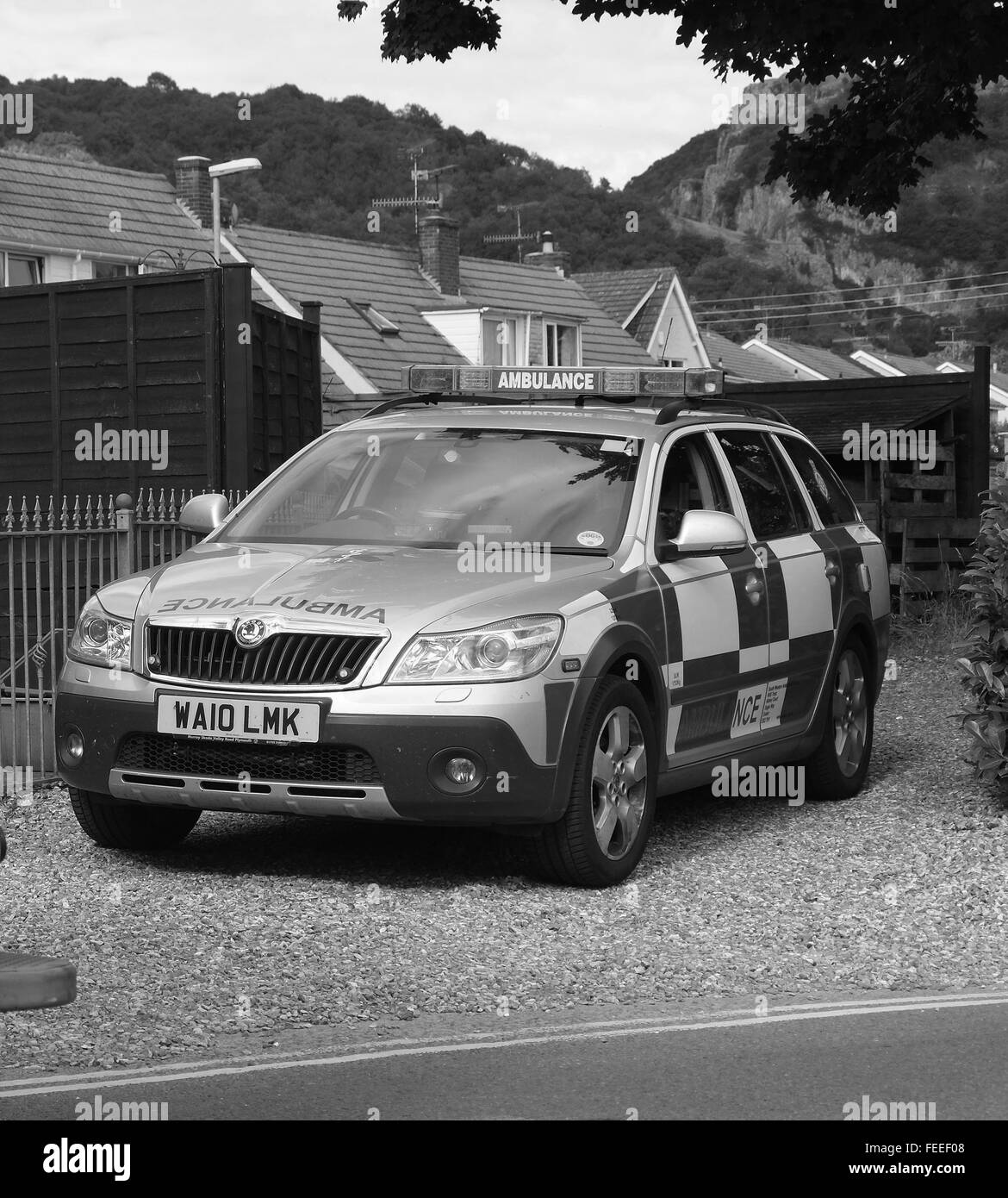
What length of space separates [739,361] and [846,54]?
2528 inches

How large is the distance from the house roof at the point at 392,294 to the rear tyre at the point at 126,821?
35896 mm

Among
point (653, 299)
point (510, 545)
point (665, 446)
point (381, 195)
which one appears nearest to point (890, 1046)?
point (510, 545)

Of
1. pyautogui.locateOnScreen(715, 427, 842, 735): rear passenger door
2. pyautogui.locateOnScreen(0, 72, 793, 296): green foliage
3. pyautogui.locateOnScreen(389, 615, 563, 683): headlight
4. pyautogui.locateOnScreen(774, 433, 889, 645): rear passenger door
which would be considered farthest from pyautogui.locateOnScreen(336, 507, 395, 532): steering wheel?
pyautogui.locateOnScreen(0, 72, 793, 296): green foliage

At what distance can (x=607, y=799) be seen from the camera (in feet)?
24.2

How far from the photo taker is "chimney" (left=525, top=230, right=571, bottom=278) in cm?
6575

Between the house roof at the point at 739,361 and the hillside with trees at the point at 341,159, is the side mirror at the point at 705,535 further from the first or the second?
the house roof at the point at 739,361

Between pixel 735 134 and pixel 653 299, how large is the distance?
374 ft

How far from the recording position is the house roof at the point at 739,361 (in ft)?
246

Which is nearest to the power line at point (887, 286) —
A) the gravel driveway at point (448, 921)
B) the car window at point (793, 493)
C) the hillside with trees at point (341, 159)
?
the hillside with trees at point (341, 159)

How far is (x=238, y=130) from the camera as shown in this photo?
217 ft

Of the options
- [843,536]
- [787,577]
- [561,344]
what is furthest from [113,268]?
[787,577]

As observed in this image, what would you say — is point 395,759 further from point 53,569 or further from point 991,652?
point 53,569

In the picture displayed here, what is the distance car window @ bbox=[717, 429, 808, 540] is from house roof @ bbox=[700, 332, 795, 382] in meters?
61.2
